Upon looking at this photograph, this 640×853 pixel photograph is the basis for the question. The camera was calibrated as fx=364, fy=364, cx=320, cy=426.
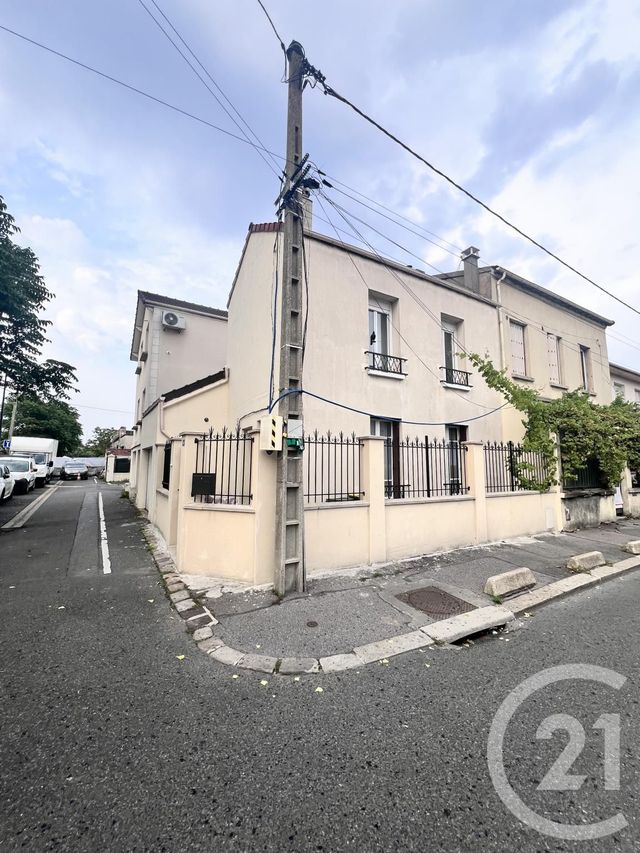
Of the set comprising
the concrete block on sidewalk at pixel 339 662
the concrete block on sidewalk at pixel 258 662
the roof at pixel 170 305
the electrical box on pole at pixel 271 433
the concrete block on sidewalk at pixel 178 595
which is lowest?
the concrete block on sidewalk at pixel 258 662

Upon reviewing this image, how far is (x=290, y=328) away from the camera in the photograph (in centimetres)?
547

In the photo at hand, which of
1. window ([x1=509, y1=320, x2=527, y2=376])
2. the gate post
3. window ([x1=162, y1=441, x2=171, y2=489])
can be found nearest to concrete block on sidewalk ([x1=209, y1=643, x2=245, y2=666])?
the gate post

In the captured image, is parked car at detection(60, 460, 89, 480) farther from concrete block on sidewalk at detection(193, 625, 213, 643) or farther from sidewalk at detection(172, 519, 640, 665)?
concrete block on sidewalk at detection(193, 625, 213, 643)

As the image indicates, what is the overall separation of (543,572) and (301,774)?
219 inches

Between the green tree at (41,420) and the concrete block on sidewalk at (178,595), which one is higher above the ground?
the green tree at (41,420)

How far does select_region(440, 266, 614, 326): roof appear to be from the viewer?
40.1 feet

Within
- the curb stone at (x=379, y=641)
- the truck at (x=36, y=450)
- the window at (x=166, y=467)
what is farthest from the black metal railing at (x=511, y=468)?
the truck at (x=36, y=450)

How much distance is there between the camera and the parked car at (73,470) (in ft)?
110

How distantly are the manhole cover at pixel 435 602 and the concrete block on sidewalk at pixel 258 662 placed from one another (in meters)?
2.08

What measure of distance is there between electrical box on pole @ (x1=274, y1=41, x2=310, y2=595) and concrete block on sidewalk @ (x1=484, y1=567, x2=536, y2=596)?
8.58ft

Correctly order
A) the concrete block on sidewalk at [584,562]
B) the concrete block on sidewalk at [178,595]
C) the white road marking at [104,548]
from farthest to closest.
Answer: the white road marking at [104,548]
the concrete block on sidewalk at [584,562]
the concrete block on sidewalk at [178,595]

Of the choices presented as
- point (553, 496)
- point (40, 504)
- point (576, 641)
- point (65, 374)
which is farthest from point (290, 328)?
point (65, 374)

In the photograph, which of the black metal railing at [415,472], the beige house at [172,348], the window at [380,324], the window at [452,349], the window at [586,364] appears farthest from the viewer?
the window at [586,364]

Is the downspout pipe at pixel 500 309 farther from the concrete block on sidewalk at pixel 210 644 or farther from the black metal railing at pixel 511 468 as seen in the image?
the concrete block on sidewalk at pixel 210 644
